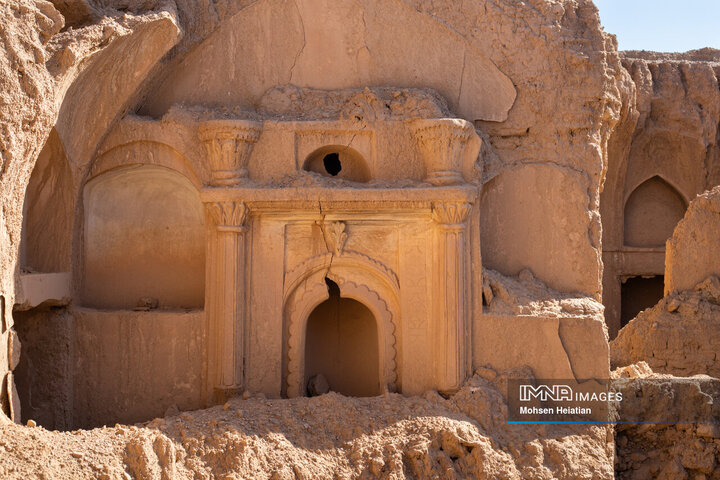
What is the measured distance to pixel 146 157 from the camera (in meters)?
9.33

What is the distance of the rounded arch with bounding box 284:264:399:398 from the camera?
917 cm

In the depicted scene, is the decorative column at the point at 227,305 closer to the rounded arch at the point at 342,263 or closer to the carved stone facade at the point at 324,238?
the carved stone facade at the point at 324,238

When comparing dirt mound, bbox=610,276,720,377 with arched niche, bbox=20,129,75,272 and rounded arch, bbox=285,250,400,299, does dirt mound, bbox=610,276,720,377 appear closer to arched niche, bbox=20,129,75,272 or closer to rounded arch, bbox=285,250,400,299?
rounded arch, bbox=285,250,400,299

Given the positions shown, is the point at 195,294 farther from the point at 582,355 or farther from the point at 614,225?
the point at 614,225

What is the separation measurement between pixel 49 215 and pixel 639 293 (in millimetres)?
13212

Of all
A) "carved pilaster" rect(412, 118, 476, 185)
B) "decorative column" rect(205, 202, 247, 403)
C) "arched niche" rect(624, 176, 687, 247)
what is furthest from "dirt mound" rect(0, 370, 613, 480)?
"arched niche" rect(624, 176, 687, 247)

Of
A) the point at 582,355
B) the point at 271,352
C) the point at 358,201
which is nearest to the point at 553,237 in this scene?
the point at 582,355

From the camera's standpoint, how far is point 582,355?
909 centimetres

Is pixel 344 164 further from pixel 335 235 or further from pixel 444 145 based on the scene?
pixel 444 145

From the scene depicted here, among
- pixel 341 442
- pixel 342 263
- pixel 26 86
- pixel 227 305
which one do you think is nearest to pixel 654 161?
pixel 342 263

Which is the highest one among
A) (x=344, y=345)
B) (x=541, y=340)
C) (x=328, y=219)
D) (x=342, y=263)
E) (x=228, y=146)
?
(x=228, y=146)

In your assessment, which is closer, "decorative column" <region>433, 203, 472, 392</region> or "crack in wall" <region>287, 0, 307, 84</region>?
"decorative column" <region>433, 203, 472, 392</region>

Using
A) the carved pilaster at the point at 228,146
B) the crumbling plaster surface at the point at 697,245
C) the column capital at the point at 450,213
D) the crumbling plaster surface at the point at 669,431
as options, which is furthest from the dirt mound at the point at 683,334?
the carved pilaster at the point at 228,146

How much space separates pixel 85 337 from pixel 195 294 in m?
1.37
